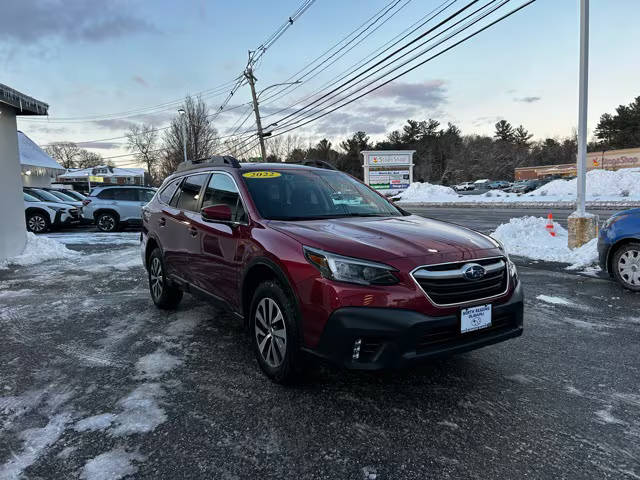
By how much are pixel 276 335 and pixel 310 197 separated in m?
1.41

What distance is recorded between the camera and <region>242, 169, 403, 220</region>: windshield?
3.88 meters

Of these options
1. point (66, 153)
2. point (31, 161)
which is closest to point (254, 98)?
point (31, 161)

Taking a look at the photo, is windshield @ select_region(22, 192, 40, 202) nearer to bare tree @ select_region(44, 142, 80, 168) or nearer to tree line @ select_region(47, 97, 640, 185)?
tree line @ select_region(47, 97, 640, 185)

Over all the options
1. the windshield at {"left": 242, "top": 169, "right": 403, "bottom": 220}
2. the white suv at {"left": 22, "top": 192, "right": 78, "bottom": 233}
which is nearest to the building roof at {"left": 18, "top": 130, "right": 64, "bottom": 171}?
the white suv at {"left": 22, "top": 192, "right": 78, "bottom": 233}

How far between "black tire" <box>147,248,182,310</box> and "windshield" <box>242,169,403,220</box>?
195 cm

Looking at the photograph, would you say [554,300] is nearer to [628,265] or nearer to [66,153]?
[628,265]

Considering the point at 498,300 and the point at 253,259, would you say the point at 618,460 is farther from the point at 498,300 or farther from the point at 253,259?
the point at 253,259

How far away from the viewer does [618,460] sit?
7.98 ft

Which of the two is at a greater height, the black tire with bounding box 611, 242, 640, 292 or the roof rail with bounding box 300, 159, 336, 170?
the roof rail with bounding box 300, 159, 336, 170

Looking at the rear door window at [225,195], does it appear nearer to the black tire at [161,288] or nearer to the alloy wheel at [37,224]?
the black tire at [161,288]

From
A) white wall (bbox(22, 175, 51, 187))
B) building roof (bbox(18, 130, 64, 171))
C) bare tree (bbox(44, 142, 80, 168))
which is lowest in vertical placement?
white wall (bbox(22, 175, 51, 187))

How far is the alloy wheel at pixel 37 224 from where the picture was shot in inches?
610

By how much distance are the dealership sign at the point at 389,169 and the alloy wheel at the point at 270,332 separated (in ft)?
119

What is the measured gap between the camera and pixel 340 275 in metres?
2.86
